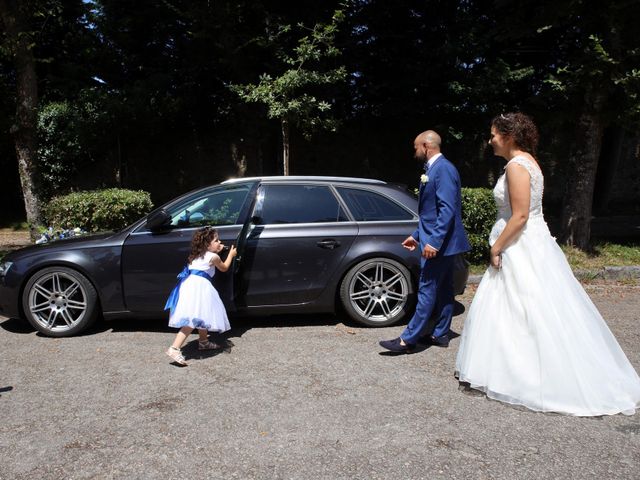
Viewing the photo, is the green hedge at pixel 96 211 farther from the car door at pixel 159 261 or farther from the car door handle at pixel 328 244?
the car door handle at pixel 328 244

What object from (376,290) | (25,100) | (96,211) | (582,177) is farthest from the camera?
(25,100)

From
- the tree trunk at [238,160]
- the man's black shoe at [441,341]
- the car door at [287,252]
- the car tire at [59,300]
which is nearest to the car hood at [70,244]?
the car tire at [59,300]

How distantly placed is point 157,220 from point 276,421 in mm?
2683

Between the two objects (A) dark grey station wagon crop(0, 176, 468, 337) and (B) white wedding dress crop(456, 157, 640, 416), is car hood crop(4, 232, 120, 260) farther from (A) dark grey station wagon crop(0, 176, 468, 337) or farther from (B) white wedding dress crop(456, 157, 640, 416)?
(B) white wedding dress crop(456, 157, 640, 416)

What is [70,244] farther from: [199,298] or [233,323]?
[233,323]

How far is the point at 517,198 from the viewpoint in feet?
12.2

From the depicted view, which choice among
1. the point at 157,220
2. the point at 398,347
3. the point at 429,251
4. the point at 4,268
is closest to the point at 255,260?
the point at 157,220

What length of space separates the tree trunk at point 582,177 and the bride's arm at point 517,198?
20.2 ft

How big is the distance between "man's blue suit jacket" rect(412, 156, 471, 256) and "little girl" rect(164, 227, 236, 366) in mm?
1815

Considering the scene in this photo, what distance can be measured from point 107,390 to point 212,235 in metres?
1.56

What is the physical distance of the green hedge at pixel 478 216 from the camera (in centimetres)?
798

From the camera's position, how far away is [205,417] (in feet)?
11.4

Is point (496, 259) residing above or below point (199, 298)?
above

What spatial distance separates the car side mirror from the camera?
5.27 meters
